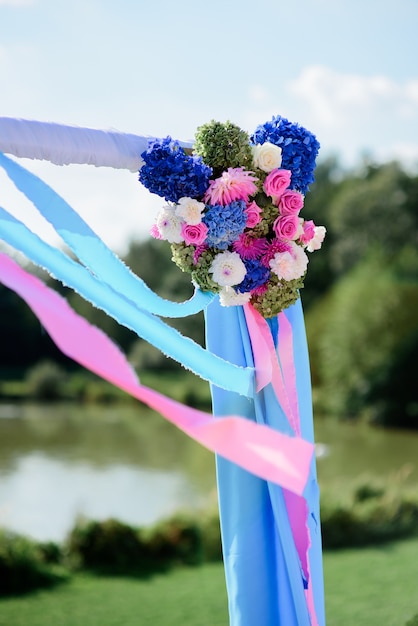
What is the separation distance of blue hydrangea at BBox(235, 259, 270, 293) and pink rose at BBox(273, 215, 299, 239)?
4.3 inches

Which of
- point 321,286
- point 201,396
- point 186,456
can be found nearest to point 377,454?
point 186,456

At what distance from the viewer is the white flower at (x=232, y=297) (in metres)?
2.46

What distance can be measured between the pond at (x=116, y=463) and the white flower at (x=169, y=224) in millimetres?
5281

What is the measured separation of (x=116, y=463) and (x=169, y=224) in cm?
1383

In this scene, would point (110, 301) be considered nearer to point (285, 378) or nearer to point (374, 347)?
point (285, 378)

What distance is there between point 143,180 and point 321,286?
22834mm

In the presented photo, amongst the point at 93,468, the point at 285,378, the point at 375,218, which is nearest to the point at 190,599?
the point at 285,378

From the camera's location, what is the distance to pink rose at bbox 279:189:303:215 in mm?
2451

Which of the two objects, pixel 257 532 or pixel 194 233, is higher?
pixel 194 233

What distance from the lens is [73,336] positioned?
193 cm

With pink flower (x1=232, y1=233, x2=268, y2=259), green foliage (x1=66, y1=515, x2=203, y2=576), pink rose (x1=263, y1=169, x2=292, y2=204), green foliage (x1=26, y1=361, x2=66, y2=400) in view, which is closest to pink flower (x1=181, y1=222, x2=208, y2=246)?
pink flower (x1=232, y1=233, x2=268, y2=259)

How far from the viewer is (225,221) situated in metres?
2.35

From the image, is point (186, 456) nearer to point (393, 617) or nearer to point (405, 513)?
point (405, 513)

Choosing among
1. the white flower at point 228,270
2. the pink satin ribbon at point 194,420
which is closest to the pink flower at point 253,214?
the white flower at point 228,270
